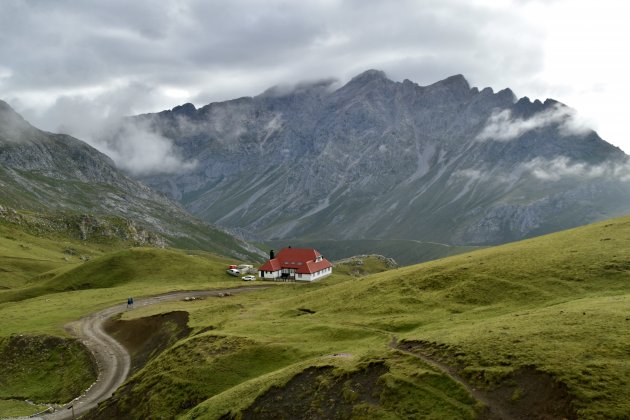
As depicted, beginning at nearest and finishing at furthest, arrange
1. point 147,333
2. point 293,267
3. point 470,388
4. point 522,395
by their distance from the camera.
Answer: point 522,395
point 470,388
point 147,333
point 293,267

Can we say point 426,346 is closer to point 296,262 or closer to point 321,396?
point 321,396

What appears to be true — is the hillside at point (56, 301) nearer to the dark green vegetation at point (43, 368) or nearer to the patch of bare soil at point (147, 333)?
the dark green vegetation at point (43, 368)

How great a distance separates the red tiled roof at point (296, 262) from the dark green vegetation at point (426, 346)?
67.3 meters

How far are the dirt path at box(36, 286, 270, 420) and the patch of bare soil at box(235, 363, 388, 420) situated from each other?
28.1 metres

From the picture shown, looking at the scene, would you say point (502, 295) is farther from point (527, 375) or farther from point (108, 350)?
point (108, 350)

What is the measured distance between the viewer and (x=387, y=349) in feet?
144

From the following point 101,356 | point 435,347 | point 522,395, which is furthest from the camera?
point 101,356

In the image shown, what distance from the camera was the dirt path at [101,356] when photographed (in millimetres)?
58281

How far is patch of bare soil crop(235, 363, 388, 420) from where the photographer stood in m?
37.2

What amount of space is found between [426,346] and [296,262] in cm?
11486

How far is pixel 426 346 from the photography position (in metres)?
42.7

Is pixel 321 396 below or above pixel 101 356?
above

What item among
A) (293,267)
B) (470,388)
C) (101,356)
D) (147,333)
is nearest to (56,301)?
(147,333)

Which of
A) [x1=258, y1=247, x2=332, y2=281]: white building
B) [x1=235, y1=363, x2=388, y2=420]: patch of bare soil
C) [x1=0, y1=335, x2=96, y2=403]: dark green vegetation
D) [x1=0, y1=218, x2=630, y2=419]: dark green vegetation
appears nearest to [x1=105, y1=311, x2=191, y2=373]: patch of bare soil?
[x1=0, y1=218, x2=630, y2=419]: dark green vegetation
